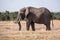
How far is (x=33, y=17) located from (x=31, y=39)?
19.8 ft

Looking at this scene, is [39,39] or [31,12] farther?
[31,12]

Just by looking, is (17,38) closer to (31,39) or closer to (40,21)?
(31,39)

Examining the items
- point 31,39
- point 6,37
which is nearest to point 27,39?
point 31,39

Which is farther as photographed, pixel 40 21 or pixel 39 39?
pixel 40 21

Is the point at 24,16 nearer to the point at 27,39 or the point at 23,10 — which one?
the point at 23,10

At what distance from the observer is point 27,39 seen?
10500 mm

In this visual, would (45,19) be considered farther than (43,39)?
Yes

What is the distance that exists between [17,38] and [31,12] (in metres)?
6.01

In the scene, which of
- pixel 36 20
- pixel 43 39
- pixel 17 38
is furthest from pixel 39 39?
pixel 36 20

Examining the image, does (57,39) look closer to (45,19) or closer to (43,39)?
(43,39)

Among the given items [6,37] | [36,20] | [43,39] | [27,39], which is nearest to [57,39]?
[43,39]

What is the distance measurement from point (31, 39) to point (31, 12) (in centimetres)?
612

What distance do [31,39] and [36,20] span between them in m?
5.91

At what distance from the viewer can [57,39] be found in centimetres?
1061
